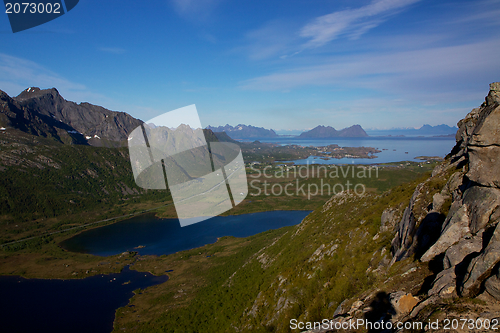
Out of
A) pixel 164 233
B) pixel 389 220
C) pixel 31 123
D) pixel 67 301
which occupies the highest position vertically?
pixel 31 123

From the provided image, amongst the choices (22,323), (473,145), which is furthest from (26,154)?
(473,145)

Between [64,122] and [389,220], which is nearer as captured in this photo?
[389,220]

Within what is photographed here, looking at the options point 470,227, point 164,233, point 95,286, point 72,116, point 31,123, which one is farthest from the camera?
point 72,116

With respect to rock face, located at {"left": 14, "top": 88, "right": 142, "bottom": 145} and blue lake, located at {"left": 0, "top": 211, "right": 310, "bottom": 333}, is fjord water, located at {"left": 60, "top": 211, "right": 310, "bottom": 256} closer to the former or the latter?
blue lake, located at {"left": 0, "top": 211, "right": 310, "bottom": 333}

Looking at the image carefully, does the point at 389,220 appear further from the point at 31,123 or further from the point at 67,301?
the point at 31,123

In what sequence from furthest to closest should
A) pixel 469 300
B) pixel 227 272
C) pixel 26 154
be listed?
1. pixel 26 154
2. pixel 227 272
3. pixel 469 300

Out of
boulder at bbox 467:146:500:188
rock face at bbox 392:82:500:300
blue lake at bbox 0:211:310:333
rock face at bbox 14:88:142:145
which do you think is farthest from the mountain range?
boulder at bbox 467:146:500:188

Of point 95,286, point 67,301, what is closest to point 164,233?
point 95,286

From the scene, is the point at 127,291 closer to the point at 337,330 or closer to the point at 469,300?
the point at 337,330
